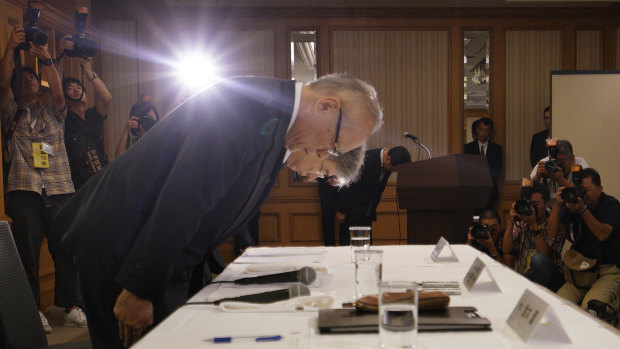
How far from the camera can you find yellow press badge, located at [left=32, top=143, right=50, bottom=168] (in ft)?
10.1

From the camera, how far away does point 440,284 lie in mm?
1249

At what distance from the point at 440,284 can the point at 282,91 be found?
59cm

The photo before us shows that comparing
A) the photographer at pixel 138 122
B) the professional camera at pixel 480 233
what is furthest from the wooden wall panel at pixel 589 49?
the photographer at pixel 138 122

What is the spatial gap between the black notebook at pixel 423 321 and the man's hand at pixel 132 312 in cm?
37

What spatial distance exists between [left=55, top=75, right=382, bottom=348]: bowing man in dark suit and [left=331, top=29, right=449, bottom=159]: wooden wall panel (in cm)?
426

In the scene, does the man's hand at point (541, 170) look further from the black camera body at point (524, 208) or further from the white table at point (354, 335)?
the white table at point (354, 335)

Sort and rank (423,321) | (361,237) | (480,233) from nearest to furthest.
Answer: (423,321)
(361,237)
(480,233)

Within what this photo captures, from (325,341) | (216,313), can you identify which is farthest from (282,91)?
(325,341)

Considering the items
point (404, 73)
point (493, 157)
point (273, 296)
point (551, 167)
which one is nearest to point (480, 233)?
point (551, 167)

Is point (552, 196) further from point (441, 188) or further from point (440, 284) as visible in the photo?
point (440, 284)

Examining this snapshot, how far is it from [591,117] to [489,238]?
8.52 ft

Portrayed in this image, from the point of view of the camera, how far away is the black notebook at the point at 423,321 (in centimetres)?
88

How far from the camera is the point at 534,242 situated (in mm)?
2945

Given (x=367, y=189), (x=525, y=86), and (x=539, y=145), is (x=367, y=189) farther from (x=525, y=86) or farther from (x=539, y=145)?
(x=525, y=86)
